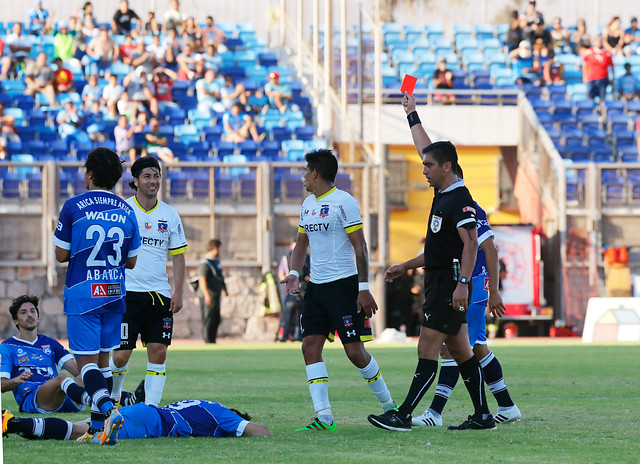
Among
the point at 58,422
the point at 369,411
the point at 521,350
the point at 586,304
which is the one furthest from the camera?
the point at 586,304

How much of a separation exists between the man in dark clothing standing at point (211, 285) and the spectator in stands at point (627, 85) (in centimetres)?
1686

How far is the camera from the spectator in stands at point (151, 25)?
34.0 m

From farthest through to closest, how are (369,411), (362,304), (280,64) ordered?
(280,64) < (369,411) < (362,304)

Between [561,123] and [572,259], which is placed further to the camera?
[561,123]

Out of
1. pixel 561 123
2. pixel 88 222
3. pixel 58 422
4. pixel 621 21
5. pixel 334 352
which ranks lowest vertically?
pixel 334 352

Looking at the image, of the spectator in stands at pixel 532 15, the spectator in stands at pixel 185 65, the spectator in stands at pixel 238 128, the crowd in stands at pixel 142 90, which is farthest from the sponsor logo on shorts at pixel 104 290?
the spectator in stands at pixel 532 15

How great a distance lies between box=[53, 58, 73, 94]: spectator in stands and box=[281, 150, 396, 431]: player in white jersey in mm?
22894

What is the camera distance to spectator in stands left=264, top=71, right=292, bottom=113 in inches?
1227

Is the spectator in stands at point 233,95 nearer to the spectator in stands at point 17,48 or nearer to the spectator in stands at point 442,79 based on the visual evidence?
the spectator in stands at point 17,48

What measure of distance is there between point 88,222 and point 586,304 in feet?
71.0

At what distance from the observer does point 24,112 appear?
1152 inches

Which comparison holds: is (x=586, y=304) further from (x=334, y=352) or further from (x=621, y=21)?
(x=621, y=21)

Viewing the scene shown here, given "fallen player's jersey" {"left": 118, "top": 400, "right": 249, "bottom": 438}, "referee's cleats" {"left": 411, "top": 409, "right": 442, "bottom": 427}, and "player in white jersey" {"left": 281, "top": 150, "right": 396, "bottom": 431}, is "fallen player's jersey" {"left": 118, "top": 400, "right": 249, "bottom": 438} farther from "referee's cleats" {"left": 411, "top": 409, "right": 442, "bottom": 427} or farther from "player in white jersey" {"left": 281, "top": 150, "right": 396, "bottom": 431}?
"referee's cleats" {"left": 411, "top": 409, "right": 442, "bottom": 427}

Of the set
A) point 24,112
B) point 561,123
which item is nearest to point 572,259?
point 561,123
